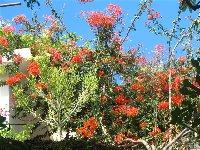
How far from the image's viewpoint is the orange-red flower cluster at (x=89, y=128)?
12.2 meters

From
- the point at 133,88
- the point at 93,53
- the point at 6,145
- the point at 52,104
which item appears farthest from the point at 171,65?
the point at 6,145

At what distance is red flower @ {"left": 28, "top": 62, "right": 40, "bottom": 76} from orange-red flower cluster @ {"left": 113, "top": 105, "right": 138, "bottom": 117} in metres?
2.46

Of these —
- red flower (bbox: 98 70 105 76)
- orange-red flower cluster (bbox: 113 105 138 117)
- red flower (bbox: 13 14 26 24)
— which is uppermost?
red flower (bbox: 13 14 26 24)

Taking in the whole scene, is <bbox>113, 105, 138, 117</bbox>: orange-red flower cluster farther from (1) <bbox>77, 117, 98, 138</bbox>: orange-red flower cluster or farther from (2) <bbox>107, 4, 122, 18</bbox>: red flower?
(2) <bbox>107, 4, 122, 18</bbox>: red flower

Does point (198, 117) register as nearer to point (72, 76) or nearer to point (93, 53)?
point (72, 76)

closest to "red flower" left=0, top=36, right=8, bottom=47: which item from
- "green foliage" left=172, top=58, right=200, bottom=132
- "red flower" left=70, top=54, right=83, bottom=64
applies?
"red flower" left=70, top=54, right=83, bottom=64

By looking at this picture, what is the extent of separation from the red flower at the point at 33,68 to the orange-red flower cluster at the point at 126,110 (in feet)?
8.09

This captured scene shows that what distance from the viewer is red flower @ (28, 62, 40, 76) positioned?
13087mm

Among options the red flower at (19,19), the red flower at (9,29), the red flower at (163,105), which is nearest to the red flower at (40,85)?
the red flower at (9,29)

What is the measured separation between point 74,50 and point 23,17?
243 cm

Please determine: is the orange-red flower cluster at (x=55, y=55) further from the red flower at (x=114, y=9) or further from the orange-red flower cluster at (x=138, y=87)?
the orange-red flower cluster at (x=138, y=87)

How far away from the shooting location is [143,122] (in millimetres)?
12859

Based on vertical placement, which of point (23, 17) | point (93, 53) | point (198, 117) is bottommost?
point (198, 117)

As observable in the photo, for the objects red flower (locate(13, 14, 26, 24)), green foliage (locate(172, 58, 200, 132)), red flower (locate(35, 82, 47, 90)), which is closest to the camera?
green foliage (locate(172, 58, 200, 132))
